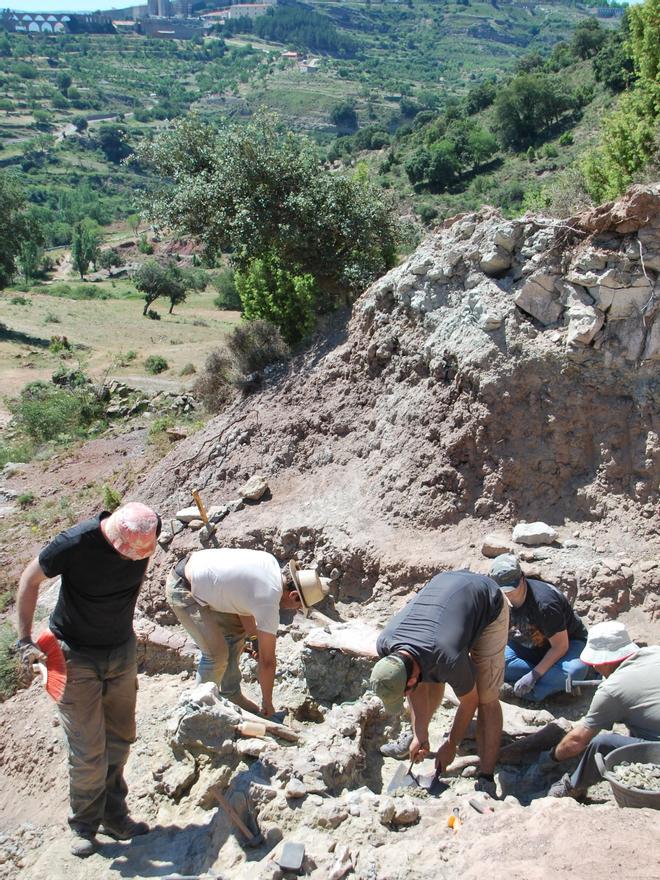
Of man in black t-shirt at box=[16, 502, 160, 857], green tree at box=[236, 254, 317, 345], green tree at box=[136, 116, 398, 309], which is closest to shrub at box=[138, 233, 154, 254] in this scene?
green tree at box=[136, 116, 398, 309]

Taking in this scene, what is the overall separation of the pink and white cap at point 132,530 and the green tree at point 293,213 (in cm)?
621

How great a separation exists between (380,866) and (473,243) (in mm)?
5607

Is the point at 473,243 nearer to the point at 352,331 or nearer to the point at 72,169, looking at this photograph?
the point at 352,331

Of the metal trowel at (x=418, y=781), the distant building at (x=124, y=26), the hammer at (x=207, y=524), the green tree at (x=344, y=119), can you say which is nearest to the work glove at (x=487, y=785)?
the metal trowel at (x=418, y=781)

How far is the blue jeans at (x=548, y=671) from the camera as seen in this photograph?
5.07 meters

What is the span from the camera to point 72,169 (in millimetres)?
93125

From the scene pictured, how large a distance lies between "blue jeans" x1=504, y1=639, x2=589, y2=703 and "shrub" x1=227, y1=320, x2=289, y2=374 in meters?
5.38

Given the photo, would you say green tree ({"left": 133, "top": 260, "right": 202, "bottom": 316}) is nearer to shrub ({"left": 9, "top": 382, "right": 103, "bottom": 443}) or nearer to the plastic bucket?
shrub ({"left": 9, "top": 382, "right": 103, "bottom": 443})

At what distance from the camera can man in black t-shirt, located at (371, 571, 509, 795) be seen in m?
4.04

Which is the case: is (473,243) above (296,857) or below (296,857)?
above

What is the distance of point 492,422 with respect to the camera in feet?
22.0

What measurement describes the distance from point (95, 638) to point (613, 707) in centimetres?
290

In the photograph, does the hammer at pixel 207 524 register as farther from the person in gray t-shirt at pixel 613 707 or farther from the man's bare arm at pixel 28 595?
the person in gray t-shirt at pixel 613 707

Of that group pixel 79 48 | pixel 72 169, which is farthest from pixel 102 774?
pixel 79 48
